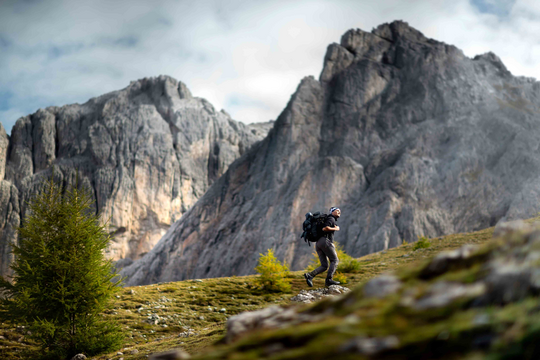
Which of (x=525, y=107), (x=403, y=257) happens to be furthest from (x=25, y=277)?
(x=525, y=107)

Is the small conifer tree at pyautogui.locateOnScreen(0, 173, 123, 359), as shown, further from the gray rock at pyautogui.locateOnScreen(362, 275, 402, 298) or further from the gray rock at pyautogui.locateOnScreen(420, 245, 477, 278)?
the gray rock at pyautogui.locateOnScreen(420, 245, 477, 278)

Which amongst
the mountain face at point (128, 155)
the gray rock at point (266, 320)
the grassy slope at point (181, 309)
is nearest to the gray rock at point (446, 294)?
the gray rock at point (266, 320)

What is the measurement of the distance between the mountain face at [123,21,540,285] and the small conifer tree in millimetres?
35340

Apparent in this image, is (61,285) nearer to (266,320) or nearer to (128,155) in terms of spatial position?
(266,320)

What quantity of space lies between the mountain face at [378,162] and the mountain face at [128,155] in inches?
987

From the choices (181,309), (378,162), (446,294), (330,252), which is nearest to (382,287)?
(446,294)

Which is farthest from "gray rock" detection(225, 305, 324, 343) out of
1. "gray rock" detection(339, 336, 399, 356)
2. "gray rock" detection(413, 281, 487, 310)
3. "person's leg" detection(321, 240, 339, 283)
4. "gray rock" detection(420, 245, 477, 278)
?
"person's leg" detection(321, 240, 339, 283)

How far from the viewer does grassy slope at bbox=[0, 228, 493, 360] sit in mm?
10039

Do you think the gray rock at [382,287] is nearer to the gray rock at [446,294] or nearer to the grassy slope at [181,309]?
the gray rock at [446,294]

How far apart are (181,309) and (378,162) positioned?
42.0m

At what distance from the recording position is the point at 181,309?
13.9 metres

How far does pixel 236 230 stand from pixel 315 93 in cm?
2336

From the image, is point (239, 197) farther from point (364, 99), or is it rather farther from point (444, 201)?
point (444, 201)

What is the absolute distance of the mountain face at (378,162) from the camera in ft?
147
